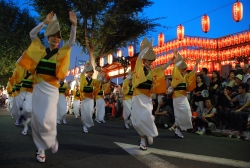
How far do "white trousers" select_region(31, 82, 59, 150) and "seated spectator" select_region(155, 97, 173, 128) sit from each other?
6592 mm

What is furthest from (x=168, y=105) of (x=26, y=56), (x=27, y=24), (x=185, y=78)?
(x=27, y=24)

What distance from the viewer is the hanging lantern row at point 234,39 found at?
21.7 m

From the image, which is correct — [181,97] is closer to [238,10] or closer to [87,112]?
[87,112]

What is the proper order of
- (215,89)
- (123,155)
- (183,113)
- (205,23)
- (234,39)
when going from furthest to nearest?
1. (234,39)
2. (205,23)
3. (215,89)
4. (183,113)
5. (123,155)

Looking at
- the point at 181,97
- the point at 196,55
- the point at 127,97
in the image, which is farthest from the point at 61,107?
the point at 196,55

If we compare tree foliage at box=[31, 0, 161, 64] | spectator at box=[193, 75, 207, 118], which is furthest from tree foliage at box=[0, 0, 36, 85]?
spectator at box=[193, 75, 207, 118]

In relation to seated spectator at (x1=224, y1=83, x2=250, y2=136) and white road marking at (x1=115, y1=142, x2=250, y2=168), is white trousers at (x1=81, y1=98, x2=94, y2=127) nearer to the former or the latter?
white road marking at (x1=115, y1=142, x2=250, y2=168)

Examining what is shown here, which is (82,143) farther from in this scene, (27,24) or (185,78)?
(27,24)

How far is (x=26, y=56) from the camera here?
4.39 m

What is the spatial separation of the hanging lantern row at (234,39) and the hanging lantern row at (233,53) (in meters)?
0.54

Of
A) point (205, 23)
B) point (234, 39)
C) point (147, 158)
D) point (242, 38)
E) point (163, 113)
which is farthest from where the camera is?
point (234, 39)

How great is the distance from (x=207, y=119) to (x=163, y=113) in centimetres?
210

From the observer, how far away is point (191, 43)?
23.3m

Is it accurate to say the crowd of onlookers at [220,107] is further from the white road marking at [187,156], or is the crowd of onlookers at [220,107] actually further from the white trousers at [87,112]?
the white trousers at [87,112]
